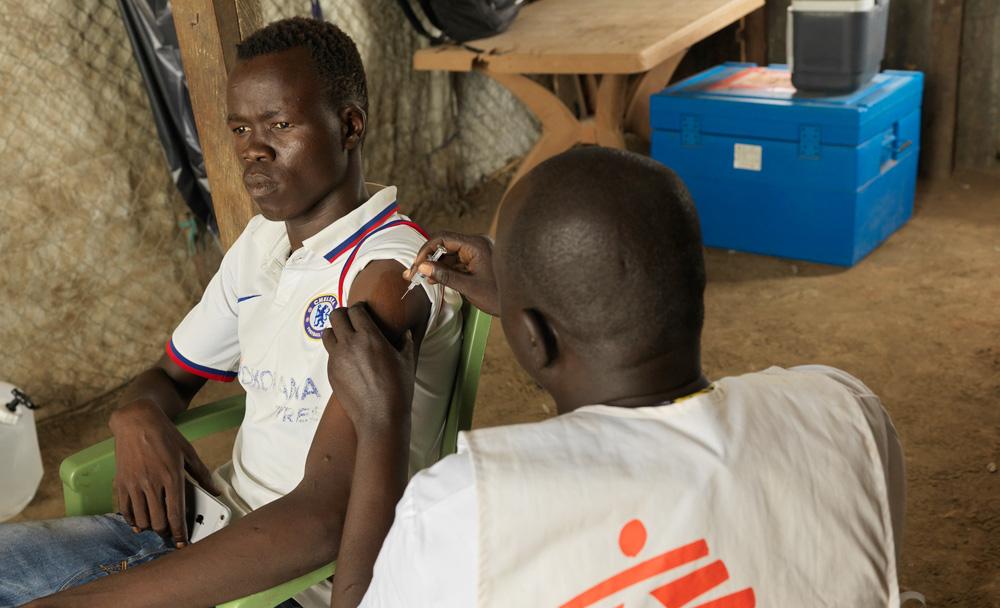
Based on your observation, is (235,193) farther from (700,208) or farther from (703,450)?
(700,208)

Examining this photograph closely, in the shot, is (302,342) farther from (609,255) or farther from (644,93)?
(644,93)

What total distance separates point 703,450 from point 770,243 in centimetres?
335

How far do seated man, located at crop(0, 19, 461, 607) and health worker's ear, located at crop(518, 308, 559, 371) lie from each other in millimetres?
432

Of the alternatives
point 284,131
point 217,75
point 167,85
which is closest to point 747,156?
point 167,85

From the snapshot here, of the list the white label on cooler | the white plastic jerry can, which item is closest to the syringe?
the white plastic jerry can

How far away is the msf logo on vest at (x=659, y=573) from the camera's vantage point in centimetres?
93

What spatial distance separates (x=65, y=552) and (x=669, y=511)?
1067 millimetres

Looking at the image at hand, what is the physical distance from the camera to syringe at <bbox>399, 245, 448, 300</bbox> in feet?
4.76

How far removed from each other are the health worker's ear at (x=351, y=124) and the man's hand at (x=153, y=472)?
0.55 metres

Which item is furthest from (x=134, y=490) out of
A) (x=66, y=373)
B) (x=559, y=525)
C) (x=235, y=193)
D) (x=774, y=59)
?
(x=774, y=59)

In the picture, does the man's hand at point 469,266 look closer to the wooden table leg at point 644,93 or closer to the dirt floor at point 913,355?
the dirt floor at point 913,355

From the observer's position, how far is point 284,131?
1593 millimetres

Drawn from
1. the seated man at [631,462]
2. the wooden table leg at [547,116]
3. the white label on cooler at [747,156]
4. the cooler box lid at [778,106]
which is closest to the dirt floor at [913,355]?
the white label on cooler at [747,156]

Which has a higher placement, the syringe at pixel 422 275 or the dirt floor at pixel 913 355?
the syringe at pixel 422 275
